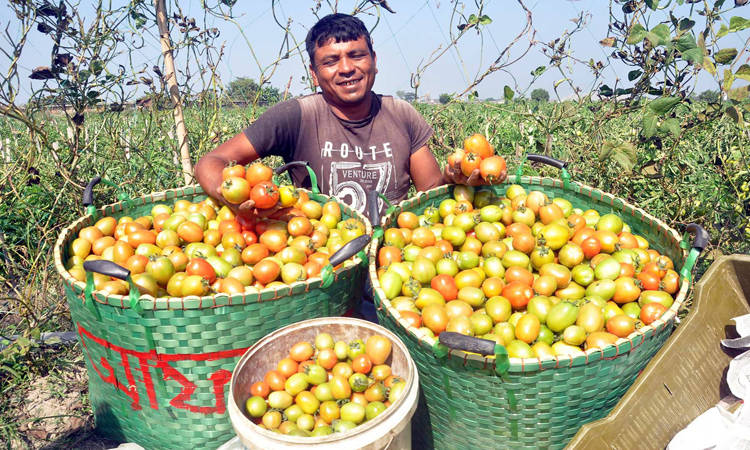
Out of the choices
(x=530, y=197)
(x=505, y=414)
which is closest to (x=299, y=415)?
(x=505, y=414)

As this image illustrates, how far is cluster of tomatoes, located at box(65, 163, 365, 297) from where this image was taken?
2.18 metres

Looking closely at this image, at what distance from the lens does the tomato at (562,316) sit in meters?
2.04

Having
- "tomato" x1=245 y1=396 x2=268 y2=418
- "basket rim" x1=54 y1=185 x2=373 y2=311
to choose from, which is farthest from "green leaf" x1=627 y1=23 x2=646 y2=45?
"tomato" x1=245 y1=396 x2=268 y2=418

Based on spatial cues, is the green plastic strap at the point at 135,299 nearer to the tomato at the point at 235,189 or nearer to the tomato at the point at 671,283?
the tomato at the point at 235,189

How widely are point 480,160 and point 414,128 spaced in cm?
84

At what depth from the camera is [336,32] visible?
3.01m

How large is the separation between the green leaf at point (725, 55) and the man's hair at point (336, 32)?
203cm

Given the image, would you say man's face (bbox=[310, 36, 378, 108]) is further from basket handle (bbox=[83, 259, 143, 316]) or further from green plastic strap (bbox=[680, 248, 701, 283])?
green plastic strap (bbox=[680, 248, 701, 283])

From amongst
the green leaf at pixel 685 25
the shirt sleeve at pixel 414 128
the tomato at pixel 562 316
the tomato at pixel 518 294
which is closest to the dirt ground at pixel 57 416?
the tomato at pixel 518 294

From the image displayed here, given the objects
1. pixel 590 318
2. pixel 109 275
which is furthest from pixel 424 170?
pixel 109 275

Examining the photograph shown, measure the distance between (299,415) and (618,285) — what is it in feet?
5.33

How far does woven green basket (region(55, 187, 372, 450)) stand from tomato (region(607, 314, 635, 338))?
1.19 meters

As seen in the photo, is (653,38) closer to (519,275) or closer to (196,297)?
(519,275)

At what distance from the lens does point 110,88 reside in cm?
337
